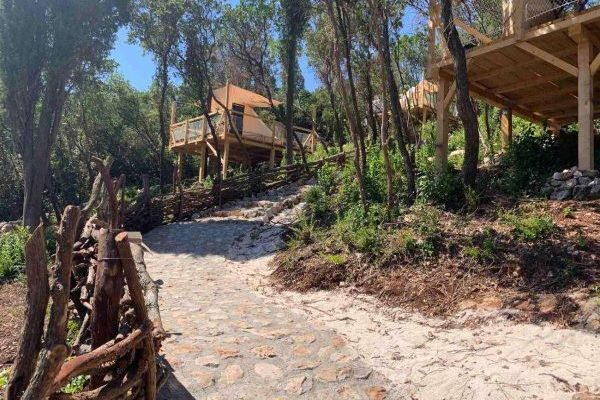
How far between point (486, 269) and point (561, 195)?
2.30m

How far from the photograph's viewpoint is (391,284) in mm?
6293

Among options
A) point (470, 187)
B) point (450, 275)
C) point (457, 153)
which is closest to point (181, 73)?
point (457, 153)

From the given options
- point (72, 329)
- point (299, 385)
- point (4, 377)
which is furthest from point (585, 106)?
point (4, 377)

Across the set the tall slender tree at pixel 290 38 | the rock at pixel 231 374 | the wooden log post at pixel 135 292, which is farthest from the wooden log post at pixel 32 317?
the tall slender tree at pixel 290 38

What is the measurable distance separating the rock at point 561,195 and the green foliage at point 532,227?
2.91 feet

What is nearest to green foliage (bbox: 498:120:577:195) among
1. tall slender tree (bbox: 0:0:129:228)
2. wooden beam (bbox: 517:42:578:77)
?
wooden beam (bbox: 517:42:578:77)

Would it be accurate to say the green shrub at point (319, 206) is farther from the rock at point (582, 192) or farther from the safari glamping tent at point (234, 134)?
the safari glamping tent at point (234, 134)

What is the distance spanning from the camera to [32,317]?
2.37 m

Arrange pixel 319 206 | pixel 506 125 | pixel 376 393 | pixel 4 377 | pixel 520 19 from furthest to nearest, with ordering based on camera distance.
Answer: pixel 506 125 → pixel 319 206 → pixel 520 19 → pixel 376 393 → pixel 4 377

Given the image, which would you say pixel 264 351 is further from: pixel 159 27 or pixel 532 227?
pixel 159 27

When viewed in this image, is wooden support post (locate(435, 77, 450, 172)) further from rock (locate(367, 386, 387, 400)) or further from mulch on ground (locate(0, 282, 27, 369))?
mulch on ground (locate(0, 282, 27, 369))

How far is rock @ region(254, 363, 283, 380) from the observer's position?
14.3 feet

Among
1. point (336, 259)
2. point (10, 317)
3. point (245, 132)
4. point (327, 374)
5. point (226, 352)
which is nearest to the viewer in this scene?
point (327, 374)

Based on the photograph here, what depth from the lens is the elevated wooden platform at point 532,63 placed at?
7.64m
